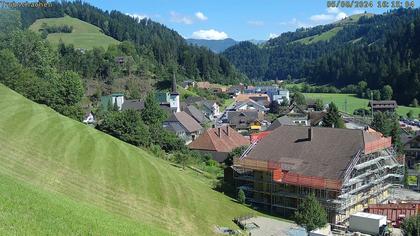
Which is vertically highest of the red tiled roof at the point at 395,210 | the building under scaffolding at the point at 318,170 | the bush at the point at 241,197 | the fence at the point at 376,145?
the fence at the point at 376,145

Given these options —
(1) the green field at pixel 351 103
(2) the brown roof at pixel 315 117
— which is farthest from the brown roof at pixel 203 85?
(2) the brown roof at pixel 315 117

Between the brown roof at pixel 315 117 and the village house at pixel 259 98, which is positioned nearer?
the brown roof at pixel 315 117

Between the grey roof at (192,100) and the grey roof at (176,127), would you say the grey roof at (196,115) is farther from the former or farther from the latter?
the grey roof at (192,100)

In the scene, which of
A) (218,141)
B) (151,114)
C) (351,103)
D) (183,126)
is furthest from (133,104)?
(351,103)

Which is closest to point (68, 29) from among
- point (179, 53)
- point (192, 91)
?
point (179, 53)

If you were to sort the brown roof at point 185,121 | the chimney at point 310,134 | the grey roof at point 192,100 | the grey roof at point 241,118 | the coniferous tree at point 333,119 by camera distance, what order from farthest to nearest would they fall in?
the grey roof at point 192,100, the grey roof at point 241,118, the brown roof at point 185,121, the coniferous tree at point 333,119, the chimney at point 310,134

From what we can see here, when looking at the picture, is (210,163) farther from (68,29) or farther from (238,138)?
(68,29)

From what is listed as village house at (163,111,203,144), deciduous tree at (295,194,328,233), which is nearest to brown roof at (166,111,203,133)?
village house at (163,111,203,144)
